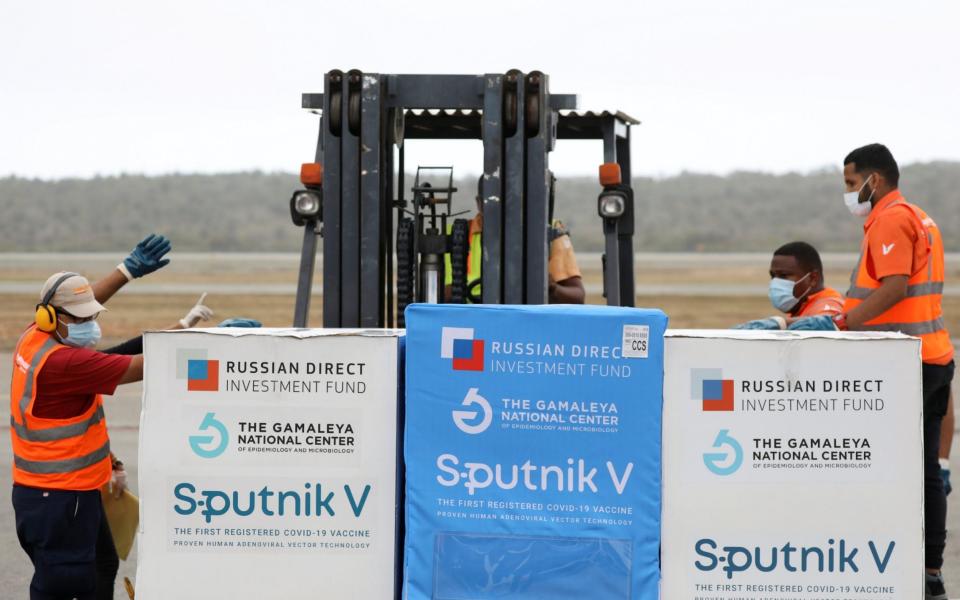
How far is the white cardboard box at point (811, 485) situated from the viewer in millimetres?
4176

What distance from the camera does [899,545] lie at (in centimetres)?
419

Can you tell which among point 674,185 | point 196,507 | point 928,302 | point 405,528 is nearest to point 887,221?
point 928,302

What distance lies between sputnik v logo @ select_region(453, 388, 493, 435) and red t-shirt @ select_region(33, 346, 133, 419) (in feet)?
4.62

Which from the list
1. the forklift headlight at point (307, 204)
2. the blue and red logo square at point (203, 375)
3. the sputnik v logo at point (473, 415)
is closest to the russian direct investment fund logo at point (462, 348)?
the sputnik v logo at point (473, 415)

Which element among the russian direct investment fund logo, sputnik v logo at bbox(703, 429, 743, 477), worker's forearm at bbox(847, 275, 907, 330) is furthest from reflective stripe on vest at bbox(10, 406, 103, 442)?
worker's forearm at bbox(847, 275, 907, 330)

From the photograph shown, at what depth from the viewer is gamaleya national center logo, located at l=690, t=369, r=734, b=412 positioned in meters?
4.16

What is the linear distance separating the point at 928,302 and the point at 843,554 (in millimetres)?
1937

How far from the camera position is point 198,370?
4.28 meters

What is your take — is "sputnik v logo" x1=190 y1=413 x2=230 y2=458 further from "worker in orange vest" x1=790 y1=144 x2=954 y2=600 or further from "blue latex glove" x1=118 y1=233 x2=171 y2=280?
"worker in orange vest" x1=790 y1=144 x2=954 y2=600

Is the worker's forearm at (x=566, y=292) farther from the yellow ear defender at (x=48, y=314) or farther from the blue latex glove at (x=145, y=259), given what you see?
the yellow ear defender at (x=48, y=314)

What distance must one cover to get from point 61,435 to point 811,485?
2.80 metres

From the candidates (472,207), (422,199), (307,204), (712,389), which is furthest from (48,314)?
(472,207)

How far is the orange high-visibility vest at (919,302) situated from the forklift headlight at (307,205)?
8.15 feet

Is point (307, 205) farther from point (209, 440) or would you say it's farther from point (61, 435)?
point (209, 440)
